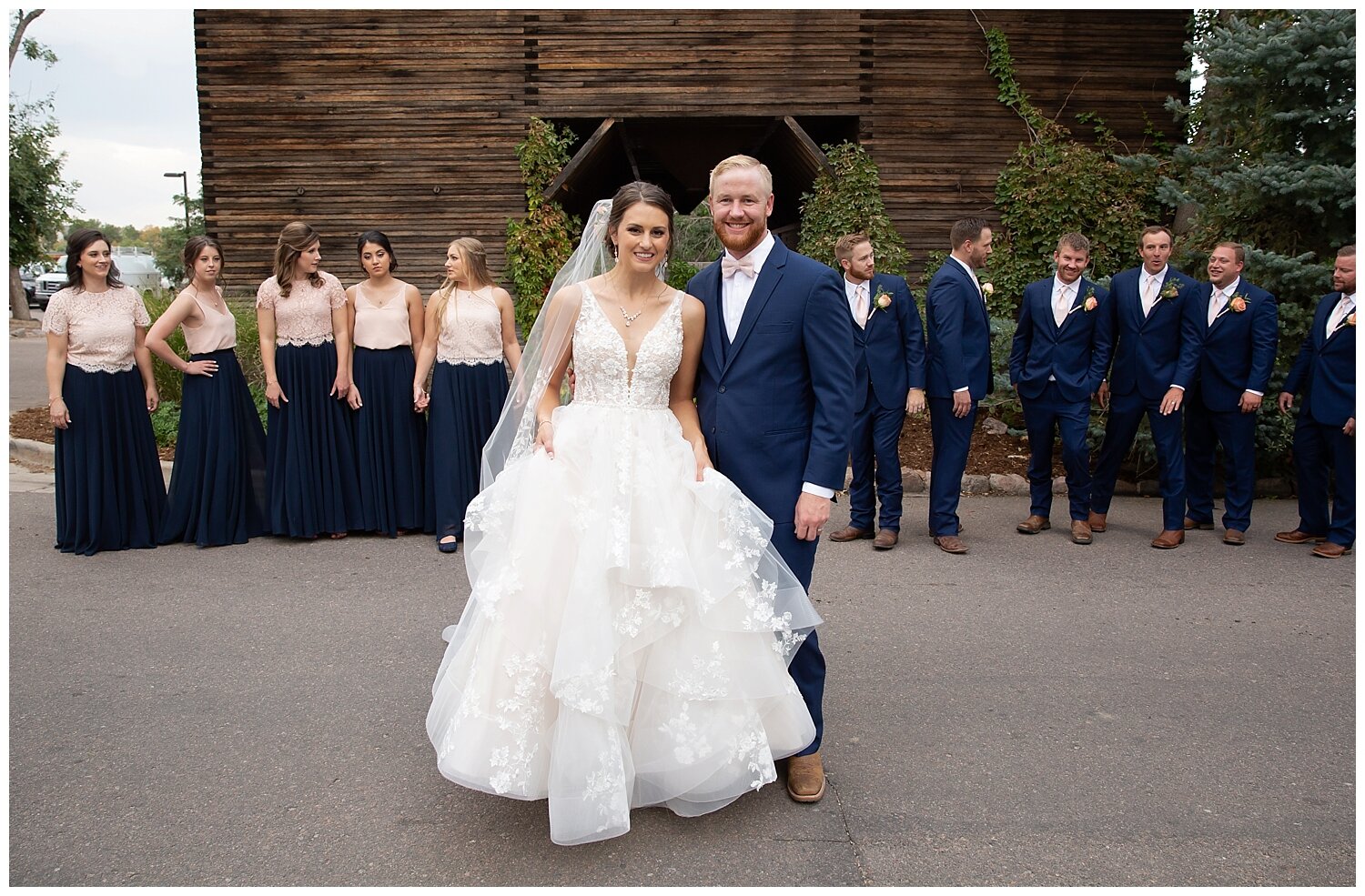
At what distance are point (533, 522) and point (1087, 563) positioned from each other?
182 inches

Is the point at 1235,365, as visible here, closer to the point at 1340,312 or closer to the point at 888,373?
the point at 1340,312

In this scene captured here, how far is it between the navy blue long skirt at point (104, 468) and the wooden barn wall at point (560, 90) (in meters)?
7.71

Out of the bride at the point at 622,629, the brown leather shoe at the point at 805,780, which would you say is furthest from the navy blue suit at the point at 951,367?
the bride at the point at 622,629

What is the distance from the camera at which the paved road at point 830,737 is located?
2953 millimetres

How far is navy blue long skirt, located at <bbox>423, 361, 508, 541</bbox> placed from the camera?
6.90m

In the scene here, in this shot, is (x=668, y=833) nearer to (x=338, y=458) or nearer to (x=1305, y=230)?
(x=338, y=458)

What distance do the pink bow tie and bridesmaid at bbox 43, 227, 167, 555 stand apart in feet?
16.9

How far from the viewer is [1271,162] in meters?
7.88

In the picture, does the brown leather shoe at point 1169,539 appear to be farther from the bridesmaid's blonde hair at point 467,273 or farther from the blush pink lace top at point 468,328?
the bridesmaid's blonde hair at point 467,273

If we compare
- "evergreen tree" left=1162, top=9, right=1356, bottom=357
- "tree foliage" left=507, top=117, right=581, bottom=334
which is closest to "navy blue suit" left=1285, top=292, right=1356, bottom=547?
"evergreen tree" left=1162, top=9, right=1356, bottom=357

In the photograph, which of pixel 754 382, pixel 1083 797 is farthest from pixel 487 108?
pixel 1083 797

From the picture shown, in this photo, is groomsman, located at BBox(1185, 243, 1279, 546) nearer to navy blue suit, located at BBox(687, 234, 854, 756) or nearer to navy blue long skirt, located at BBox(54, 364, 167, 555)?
navy blue suit, located at BBox(687, 234, 854, 756)

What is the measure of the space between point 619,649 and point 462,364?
14.6 ft

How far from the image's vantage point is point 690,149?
1883 centimetres
